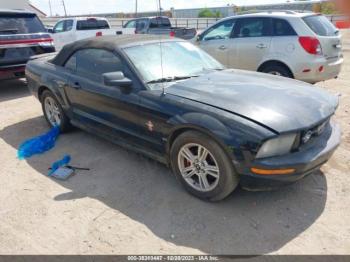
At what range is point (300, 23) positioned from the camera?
5910 mm

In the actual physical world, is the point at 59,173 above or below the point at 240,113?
below

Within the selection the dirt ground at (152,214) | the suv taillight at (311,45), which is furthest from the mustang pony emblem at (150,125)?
the suv taillight at (311,45)

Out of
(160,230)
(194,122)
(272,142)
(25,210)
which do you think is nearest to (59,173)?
(25,210)

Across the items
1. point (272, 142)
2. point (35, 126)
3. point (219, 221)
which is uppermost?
point (272, 142)

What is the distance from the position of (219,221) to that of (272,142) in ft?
2.83

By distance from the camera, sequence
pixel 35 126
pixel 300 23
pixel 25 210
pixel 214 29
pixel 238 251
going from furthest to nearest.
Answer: pixel 214 29 < pixel 300 23 < pixel 35 126 < pixel 25 210 < pixel 238 251

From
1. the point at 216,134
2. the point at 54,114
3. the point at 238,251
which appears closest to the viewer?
the point at 238,251

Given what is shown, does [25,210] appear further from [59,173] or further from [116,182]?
[116,182]

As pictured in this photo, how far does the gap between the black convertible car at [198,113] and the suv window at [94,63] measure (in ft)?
0.04

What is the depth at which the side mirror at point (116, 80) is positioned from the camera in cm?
339

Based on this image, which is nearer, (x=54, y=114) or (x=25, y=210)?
(x=25, y=210)

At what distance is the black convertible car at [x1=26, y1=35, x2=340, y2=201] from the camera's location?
8.87 ft

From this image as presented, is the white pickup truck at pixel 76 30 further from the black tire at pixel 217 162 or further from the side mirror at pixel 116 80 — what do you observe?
the black tire at pixel 217 162

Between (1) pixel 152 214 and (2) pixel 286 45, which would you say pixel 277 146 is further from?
(2) pixel 286 45
